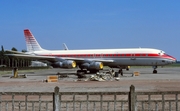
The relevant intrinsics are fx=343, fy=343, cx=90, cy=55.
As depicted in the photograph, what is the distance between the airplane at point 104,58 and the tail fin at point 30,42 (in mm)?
2131

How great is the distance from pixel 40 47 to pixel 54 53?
513 centimetres

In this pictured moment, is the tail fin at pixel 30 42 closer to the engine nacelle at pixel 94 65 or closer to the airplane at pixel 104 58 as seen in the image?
the airplane at pixel 104 58

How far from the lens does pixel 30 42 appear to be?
59.4 m

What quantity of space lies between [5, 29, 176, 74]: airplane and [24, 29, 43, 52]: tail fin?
213 cm

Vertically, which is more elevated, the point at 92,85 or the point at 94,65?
the point at 94,65

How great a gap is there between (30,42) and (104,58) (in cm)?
1557

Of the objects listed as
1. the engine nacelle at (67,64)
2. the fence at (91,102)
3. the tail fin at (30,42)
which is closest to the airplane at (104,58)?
the engine nacelle at (67,64)

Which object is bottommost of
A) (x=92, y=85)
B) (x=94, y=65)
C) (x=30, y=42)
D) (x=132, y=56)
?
(x=92, y=85)

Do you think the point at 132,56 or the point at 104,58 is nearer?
the point at 132,56

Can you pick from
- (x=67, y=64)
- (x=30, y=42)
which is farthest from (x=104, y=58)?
(x=30, y=42)

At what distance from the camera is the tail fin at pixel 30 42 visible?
2333 inches

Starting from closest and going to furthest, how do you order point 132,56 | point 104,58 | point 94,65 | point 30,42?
point 132,56 < point 94,65 < point 104,58 < point 30,42

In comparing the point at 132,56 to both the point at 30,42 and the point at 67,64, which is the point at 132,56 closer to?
the point at 67,64

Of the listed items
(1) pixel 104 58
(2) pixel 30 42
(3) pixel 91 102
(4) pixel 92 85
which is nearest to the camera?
(3) pixel 91 102
